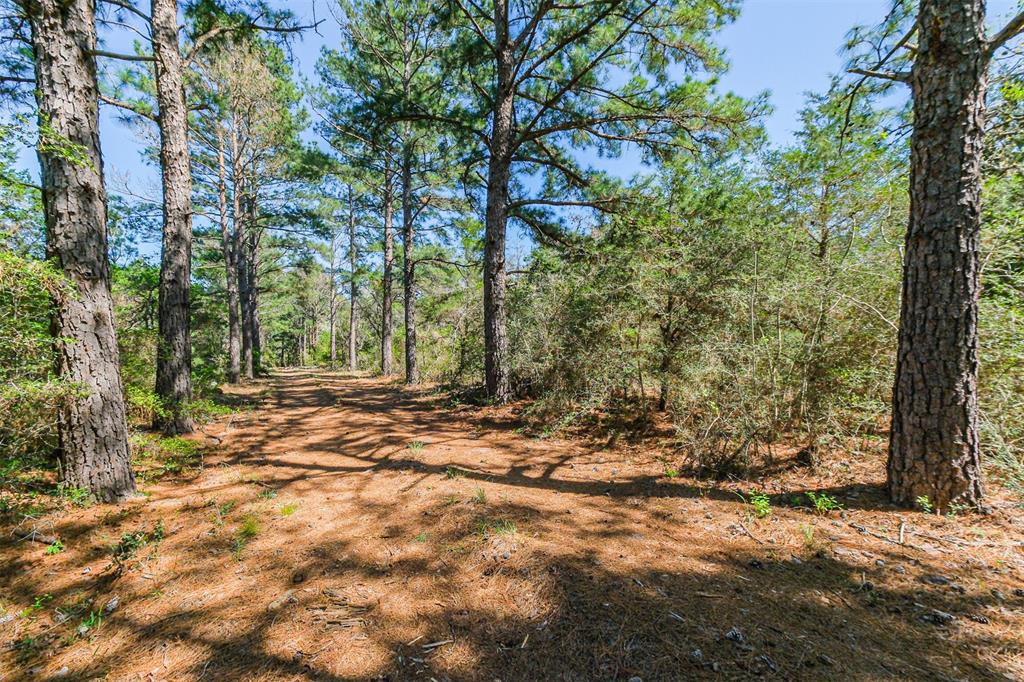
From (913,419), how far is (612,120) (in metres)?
6.21

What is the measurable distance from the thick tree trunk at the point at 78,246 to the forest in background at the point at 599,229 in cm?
12

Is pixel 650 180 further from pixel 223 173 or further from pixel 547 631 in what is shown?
pixel 223 173

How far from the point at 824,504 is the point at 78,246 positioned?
694 cm

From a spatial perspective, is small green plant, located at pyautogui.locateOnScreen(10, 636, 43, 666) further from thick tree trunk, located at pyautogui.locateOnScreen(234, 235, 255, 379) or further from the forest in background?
thick tree trunk, located at pyautogui.locateOnScreen(234, 235, 255, 379)

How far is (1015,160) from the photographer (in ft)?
10.7

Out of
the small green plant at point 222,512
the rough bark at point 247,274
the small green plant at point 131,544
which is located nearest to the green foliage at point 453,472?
the small green plant at point 222,512

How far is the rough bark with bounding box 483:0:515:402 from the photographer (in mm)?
7465

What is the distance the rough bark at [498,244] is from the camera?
746 cm

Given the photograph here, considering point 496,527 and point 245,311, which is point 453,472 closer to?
point 496,527

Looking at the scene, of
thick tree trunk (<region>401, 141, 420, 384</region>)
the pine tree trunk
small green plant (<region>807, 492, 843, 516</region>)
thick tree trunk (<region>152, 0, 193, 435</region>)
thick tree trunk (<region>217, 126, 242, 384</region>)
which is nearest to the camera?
small green plant (<region>807, 492, 843, 516</region>)

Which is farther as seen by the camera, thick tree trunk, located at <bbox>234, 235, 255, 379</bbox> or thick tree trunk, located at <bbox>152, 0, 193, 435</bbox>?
thick tree trunk, located at <bbox>234, 235, 255, 379</bbox>

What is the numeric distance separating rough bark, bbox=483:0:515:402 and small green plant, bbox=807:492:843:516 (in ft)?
17.5

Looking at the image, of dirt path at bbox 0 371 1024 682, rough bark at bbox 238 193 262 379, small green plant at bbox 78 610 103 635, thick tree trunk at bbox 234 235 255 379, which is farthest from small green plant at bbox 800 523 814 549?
thick tree trunk at bbox 234 235 255 379

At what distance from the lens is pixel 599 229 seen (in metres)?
7.30
